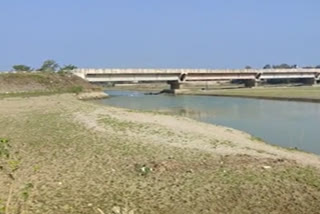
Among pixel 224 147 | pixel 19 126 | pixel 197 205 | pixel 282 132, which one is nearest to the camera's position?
pixel 197 205

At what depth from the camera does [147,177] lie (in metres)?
11.5

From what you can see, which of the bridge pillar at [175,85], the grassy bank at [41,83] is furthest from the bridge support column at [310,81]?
the grassy bank at [41,83]

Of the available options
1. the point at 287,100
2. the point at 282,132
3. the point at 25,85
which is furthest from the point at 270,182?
the point at 25,85

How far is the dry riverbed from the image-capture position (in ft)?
30.7

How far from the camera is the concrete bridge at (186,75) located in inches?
3917

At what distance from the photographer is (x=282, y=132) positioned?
28.5 meters

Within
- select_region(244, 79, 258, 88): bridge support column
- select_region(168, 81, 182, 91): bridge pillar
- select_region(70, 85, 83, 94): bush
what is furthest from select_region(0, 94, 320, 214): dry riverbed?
select_region(244, 79, 258, 88): bridge support column

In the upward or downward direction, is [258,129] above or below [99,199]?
below

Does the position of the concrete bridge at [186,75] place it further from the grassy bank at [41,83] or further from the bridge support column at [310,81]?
the grassy bank at [41,83]

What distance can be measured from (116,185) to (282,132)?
64.2ft

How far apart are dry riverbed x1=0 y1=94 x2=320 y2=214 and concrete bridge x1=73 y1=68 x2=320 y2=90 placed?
78950 mm

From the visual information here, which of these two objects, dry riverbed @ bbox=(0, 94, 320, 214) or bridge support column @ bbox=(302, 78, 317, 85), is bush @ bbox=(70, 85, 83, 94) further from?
bridge support column @ bbox=(302, 78, 317, 85)

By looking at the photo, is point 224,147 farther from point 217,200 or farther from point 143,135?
point 217,200

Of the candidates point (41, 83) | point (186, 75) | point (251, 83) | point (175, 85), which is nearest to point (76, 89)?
point (41, 83)
